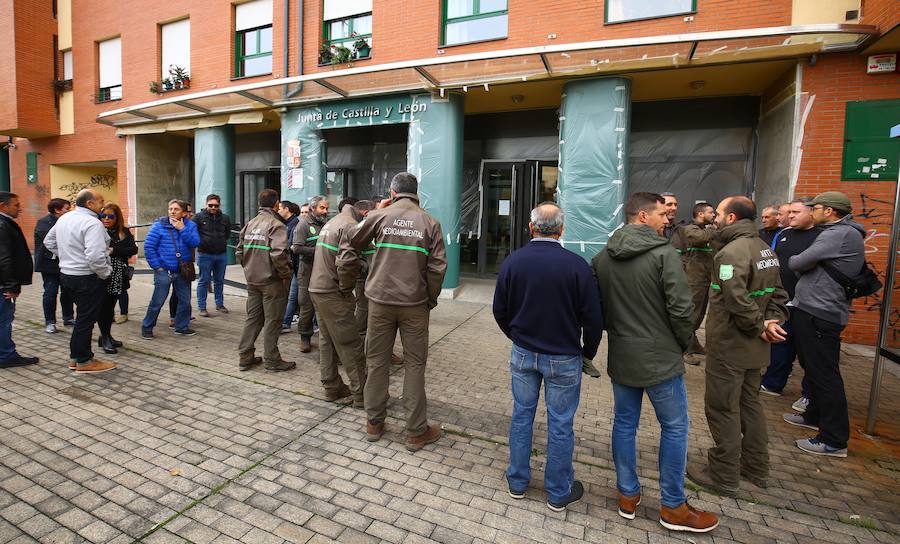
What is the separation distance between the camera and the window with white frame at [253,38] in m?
11.6

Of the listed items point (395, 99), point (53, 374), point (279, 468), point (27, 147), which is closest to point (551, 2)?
point (395, 99)

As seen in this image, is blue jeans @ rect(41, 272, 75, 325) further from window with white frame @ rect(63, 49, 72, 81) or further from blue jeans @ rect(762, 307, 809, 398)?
window with white frame @ rect(63, 49, 72, 81)

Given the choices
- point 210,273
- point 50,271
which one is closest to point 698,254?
point 210,273

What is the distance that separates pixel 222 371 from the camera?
16.8ft

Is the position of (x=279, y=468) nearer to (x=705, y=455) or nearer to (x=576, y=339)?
(x=576, y=339)

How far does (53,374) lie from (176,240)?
92.3 inches

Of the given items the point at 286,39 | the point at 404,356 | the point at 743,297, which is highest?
the point at 286,39

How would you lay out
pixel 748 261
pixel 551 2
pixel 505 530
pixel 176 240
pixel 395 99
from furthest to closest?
pixel 395 99 → pixel 551 2 → pixel 176 240 → pixel 748 261 → pixel 505 530

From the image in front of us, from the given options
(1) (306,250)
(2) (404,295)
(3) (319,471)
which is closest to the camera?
(3) (319,471)

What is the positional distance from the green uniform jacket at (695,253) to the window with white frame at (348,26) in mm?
7833

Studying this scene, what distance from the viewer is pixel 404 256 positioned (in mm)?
3494

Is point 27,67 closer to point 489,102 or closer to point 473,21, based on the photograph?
point 473,21

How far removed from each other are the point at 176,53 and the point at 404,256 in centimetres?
1349

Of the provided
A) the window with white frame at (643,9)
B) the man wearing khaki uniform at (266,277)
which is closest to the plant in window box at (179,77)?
the man wearing khaki uniform at (266,277)
